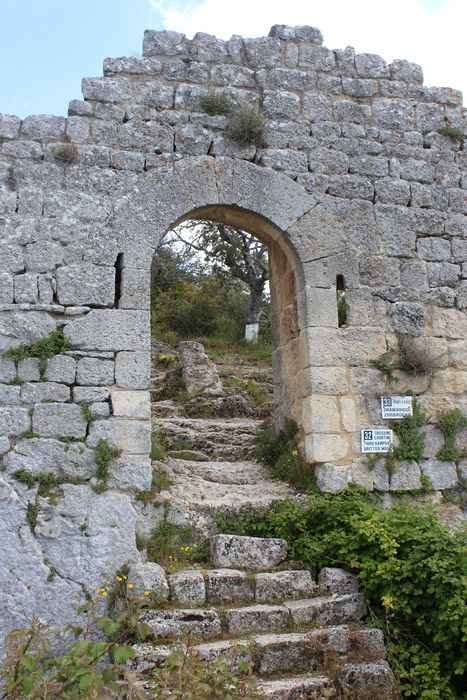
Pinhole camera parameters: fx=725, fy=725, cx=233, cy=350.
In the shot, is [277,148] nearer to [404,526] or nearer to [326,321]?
[326,321]

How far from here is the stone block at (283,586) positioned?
5.36m

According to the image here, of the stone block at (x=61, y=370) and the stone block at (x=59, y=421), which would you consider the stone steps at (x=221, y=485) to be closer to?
the stone block at (x=59, y=421)

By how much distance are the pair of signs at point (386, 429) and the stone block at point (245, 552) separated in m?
1.30

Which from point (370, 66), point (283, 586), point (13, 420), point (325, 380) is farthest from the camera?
point (370, 66)

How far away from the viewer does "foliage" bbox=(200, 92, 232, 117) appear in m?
6.83

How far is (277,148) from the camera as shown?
22.9 feet

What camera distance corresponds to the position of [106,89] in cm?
662

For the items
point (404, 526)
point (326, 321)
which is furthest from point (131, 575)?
point (326, 321)

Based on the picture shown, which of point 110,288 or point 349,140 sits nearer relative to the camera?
point 110,288

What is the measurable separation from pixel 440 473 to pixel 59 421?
3.44 meters

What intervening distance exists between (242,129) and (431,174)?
2048 mm

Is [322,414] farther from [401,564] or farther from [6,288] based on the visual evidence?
[6,288]

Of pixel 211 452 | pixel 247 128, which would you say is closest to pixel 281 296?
pixel 247 128

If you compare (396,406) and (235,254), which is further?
(235,254)
